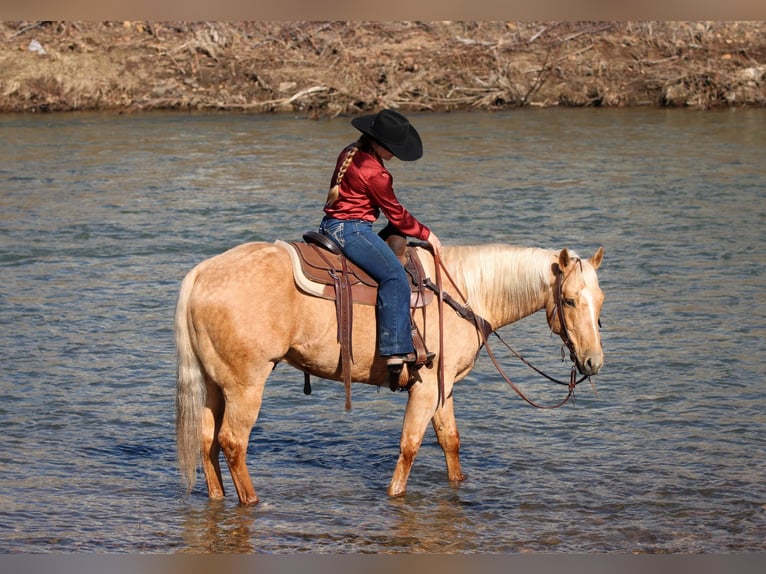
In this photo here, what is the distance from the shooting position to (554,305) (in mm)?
6633

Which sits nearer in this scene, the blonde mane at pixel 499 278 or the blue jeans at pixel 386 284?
the blue jeans at pixel 386 284

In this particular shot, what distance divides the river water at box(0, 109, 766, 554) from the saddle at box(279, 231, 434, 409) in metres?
0.99

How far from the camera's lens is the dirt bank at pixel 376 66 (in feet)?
82.4

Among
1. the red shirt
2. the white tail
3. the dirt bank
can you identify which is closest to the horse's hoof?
the red shirt

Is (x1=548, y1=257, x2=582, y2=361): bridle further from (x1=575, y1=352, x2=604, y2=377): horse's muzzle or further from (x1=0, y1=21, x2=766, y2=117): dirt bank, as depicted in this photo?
(x1=0, y1=21, x2=766, y2=117): dirt bank

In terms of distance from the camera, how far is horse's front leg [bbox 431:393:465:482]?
7.00m

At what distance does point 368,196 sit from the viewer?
643 centimetres

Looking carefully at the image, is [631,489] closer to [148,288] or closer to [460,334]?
[460,334]

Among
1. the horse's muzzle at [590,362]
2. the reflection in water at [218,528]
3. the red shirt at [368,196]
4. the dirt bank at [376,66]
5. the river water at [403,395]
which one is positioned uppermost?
the dirt bank at [376,66]

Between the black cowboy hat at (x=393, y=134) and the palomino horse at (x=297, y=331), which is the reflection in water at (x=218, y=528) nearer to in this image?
the palomino horse at (x=297, y=331)

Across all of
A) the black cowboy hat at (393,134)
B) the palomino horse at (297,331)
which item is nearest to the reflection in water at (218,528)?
the palomino horse at (297,331)

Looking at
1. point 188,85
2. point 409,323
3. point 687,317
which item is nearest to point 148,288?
point 687,317

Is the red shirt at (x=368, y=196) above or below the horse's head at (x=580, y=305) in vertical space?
above

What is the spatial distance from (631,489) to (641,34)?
20.9m
